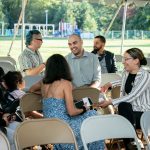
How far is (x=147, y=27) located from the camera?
2461 centimetres

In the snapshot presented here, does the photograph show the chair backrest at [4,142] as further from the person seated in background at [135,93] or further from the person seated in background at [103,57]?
the person seated in background at [103,57]

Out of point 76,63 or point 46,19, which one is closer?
point 76,63

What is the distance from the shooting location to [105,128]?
11.6ft

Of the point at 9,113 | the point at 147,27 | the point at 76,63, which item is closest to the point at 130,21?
the point at 147,27

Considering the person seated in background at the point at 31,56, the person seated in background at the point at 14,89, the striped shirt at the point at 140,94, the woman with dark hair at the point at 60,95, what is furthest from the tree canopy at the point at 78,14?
the woman with dark hair at the point at 60,95

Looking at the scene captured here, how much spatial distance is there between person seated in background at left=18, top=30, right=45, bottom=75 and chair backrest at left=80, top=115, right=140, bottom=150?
2618 mm

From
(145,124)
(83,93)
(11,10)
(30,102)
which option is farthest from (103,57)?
(11,10)

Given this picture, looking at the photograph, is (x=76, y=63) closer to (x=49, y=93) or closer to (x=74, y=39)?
(x=74, y=39)

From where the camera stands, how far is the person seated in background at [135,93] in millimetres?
4512

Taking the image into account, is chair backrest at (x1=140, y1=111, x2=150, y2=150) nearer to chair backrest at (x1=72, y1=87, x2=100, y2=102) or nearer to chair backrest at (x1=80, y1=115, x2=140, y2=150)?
chair backrest at (x1=80, y1=115, x2=140, y2=150)

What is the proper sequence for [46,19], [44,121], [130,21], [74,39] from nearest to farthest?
[44,121] → [74,39] → [46,19] → [130,21]

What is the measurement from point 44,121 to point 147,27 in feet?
71.7

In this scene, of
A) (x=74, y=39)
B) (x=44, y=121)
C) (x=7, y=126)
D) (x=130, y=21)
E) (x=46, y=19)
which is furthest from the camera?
(x=130, y=21)

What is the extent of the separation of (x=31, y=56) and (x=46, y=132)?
9.77ft
